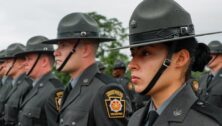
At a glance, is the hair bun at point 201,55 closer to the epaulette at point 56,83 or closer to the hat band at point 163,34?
the hat band at point 163,34

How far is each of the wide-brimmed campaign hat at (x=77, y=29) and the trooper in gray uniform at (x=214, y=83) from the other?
361 cm

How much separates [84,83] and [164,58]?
2001mm

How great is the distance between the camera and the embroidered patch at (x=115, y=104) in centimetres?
457

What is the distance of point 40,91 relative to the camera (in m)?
6.68

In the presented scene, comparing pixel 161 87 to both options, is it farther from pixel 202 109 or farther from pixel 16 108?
pixel 16 108

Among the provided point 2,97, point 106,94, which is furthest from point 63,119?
point 2,97

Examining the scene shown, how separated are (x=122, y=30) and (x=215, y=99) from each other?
20515 millimetres

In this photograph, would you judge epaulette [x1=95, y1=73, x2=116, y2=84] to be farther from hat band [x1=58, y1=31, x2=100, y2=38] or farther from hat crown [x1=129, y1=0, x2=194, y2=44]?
hat crown [x1=129, y1=0, x2=194, y2=44]

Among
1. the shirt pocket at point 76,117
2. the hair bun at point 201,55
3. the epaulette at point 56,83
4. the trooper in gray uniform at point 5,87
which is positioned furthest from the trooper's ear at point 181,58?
the trooper in gray uniform at point 5,87

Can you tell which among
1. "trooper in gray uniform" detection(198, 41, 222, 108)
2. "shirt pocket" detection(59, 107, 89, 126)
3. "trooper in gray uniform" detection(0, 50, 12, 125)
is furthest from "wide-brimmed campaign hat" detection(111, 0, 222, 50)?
"trooper in gray uniform" detection(0, 50, 12, 125)

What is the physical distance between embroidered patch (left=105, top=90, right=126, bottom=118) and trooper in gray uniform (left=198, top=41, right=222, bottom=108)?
13.0 ft

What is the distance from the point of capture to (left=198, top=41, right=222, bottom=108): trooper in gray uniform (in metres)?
8.48

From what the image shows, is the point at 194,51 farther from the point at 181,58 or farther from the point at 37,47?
the point at 37,47

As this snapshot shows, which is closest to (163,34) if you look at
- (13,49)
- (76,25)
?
(76,25)
